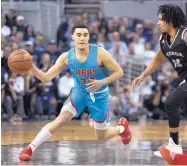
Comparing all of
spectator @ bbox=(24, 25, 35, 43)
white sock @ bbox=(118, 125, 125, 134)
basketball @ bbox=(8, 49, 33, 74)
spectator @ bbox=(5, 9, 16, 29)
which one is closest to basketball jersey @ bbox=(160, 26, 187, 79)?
basketball @ bbox=(8, 49, 33, 74)

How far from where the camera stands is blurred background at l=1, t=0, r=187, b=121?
60.3ft

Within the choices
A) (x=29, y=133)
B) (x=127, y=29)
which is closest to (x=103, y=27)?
(x=127, y=29)

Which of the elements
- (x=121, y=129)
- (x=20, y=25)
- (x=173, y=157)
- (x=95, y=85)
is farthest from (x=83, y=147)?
(x=20, y=25)

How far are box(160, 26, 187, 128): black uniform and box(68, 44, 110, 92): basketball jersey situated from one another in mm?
1224

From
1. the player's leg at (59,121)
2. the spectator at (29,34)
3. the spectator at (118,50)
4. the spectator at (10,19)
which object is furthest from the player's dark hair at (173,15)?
the spectator at (10,19)

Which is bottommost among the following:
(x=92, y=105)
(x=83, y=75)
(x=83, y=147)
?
(x=83, y=147)

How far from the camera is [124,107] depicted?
1912cm

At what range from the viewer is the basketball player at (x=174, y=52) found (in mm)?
8680

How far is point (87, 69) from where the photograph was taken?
9.77 metres

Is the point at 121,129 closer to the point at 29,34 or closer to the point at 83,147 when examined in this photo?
the point at 83,147

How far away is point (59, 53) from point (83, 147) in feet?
29.8

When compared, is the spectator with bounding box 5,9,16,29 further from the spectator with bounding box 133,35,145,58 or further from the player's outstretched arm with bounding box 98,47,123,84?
the player's outstretched arm with bounding box 98,47,123,84

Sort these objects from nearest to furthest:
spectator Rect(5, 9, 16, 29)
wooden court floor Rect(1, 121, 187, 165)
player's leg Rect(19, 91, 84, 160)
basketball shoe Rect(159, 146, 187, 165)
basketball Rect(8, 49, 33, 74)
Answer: basketball shoe Rect(159, 146, 187, 165), wooden court floor Rect(1, 121, 187, 165), basketball Rect(8, 49, 33, 74), player's leg Rect(19, 91, 84, 160), spectator Rect(5, 9, 16, 29)

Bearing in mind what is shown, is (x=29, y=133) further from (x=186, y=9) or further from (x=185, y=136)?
(x=186, y=9)
